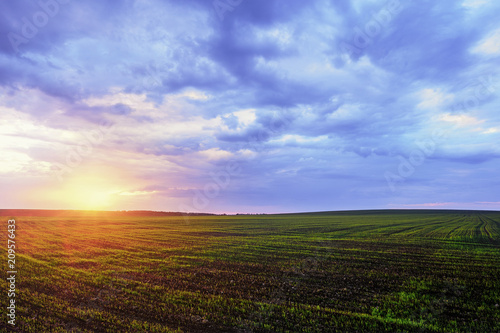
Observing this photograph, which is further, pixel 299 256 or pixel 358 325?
pixel 299 256

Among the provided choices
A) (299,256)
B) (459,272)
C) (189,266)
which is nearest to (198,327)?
(189,266)

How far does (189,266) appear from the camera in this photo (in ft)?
72.4

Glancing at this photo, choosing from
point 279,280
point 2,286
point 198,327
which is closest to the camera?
point 198,327

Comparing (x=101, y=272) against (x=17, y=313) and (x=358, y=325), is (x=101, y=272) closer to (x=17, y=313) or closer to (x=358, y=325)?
(x=17, y=313)

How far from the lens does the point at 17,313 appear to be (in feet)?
40.7

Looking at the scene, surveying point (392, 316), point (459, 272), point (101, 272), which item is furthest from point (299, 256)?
point (101, 272)

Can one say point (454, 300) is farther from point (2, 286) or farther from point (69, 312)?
point (2, 286)

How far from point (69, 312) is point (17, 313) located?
226cm

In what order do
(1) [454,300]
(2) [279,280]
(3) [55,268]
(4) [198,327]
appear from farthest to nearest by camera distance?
(3) [55,268], (2) [279,280], (1) [454,300], (4) [198,327]

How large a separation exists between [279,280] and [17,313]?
13.2 m

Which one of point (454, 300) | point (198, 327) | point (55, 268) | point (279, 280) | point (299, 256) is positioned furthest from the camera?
point (299, 256)

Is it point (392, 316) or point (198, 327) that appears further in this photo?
point (392, 316)

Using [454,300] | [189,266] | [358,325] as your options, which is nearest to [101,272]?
[189,266]

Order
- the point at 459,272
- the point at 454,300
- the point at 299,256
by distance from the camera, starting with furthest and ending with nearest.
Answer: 1. the point at 299,256
2. the point at 459,272
3. the point at 454,300
